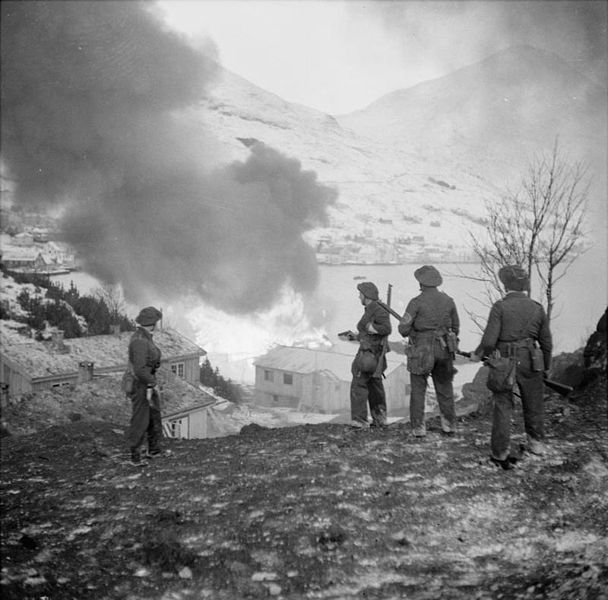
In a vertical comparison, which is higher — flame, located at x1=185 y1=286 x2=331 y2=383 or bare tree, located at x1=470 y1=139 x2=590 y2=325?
bare tree, located at x1=470 y1=139 x2=590 y2=325

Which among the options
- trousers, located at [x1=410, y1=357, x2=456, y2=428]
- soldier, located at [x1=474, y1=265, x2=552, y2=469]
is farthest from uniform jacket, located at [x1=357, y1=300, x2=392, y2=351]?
soldier, located at [x1=474, y1=265, x2=552, y2=469]

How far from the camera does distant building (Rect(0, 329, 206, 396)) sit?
17.4 m

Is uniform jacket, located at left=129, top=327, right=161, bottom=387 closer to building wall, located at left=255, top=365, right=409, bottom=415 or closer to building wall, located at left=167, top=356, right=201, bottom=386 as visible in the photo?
building wall, located at left=255, top=365, right=409, bottom=415

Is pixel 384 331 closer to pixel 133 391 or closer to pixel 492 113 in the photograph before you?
pixel 133 391

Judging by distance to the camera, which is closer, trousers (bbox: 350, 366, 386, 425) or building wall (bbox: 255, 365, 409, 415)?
trousers (bbox: 350, 366, 386, 425)

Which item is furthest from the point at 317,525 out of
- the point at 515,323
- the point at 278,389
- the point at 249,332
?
the point at 249,332

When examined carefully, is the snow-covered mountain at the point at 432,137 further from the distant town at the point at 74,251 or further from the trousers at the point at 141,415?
the trousers at the point at 141,415

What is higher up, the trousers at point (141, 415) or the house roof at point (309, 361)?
the trousers at point (141, 415)

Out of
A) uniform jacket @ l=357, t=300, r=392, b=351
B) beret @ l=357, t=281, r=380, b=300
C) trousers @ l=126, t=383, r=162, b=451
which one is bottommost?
trousers @ l=126, t=383, r=162, b=451

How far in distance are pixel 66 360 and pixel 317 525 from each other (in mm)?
17000

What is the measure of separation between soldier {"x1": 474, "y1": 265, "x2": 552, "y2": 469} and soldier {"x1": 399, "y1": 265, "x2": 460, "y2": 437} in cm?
68

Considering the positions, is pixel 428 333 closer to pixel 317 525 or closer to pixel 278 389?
pixel 317 525

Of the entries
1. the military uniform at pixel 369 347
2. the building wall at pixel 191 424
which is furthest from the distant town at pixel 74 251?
the military uniform at pixel 369 347

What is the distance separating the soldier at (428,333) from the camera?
17.3 feet
